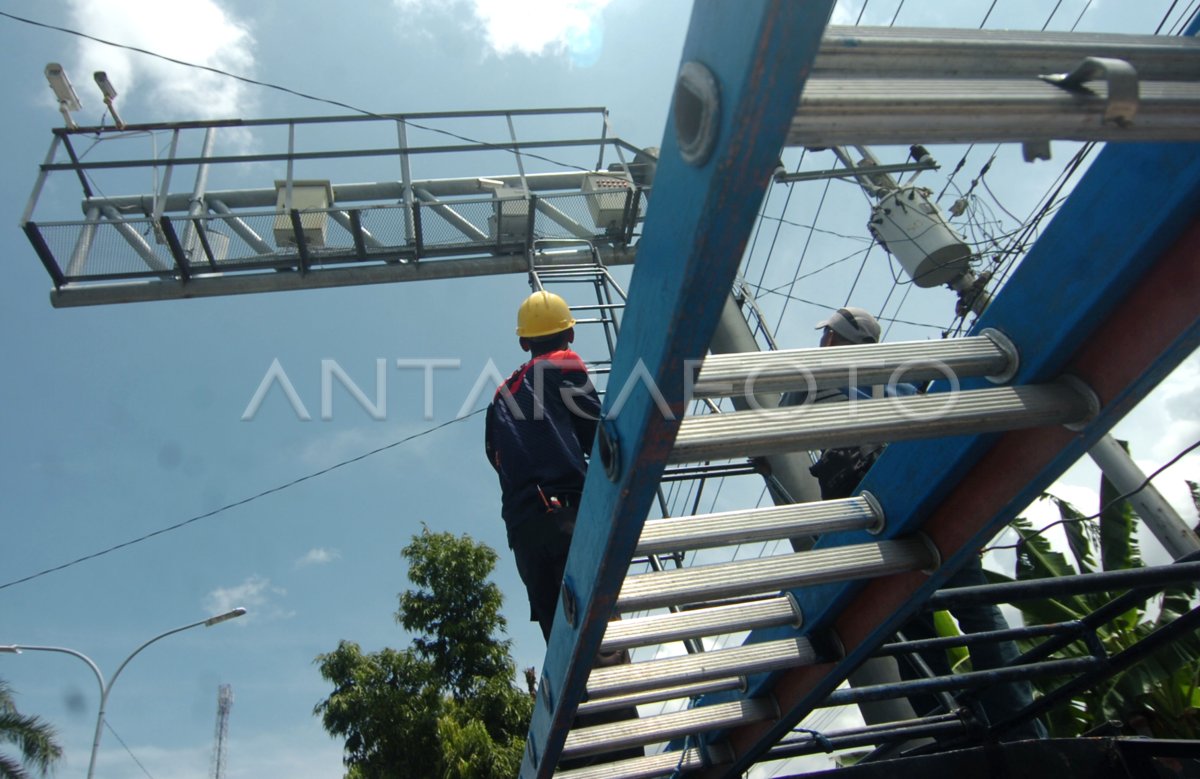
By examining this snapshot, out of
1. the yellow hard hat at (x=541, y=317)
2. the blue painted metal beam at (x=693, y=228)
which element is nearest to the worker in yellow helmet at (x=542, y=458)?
the yellow hard hat at (x=541, y=317)

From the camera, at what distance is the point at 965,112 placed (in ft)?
3.30

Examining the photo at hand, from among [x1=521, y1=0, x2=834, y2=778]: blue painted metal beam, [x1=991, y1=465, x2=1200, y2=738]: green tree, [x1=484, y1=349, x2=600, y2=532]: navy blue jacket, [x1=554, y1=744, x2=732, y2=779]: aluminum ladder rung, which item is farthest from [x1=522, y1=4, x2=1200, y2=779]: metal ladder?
[x1=991, y1=465, x2=1200, y2=738]: green tree

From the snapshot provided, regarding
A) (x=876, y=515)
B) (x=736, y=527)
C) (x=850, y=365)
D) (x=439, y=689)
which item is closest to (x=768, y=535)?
(x=736, y=527)

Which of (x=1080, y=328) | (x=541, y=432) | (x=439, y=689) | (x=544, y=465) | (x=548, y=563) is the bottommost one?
(x=1080, y=328)

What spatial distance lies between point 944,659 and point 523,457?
184 centimetres

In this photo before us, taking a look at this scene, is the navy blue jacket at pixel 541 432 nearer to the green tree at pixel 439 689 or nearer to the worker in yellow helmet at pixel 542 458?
the worker in yellow helmet at pixel 542 458

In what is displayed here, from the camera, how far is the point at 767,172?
0.90 metres

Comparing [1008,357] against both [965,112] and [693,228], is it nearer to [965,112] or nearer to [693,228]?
[965,112]

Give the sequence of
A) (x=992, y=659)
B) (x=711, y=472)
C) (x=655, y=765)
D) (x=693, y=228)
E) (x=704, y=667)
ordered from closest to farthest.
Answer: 1. (x=693, y=228)
2. (x=704, y=667)
3. (x=655, y=765)
4. (x=992, y=659)
5. (x=711, y=472)

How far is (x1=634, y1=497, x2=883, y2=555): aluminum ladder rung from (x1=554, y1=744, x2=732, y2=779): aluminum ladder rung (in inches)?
43.5

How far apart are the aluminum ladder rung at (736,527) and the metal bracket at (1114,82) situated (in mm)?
948

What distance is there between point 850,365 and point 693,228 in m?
0.58

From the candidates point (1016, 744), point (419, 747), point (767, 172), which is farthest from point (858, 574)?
point (419, 747)

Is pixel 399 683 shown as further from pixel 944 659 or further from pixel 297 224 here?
pixel 944 659
